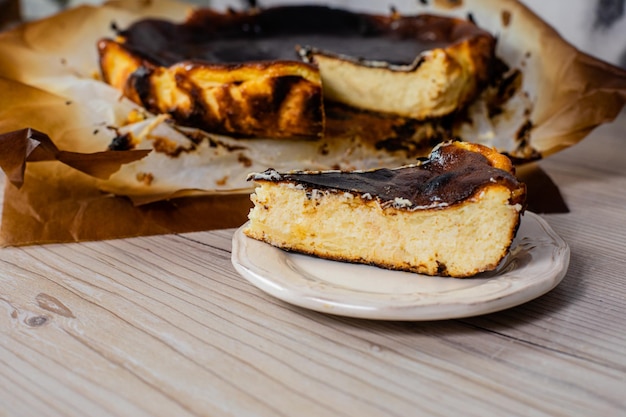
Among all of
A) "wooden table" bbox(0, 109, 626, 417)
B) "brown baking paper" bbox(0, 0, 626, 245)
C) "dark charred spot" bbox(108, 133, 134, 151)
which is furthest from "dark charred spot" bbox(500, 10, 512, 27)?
"dark charred spot" bbox(108, 133, 134, 151)

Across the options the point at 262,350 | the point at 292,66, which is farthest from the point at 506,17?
the point at 262,350

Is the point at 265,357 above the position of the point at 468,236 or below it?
below

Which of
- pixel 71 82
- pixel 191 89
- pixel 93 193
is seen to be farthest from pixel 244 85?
pixel 71 82

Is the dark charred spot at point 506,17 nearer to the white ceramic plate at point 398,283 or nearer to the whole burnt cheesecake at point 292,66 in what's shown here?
the whole burnt cheesecake at point 292,66

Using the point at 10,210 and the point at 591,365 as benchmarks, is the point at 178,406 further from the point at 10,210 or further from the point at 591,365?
the point at 10,210

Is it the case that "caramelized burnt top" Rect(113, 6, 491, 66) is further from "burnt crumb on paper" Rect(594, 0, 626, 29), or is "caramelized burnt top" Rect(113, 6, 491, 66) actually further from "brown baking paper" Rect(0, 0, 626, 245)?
"burnt crumb on paper" Rect(594, 0, 626, 29)

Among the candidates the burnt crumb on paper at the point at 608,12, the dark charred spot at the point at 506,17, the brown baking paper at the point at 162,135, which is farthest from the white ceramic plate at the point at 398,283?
the burnt crumb on paper at the point at 608,12
